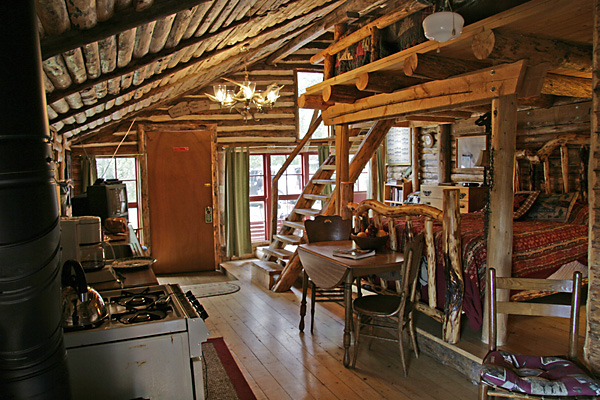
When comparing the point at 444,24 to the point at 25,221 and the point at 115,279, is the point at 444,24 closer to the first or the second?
the point at 25,221

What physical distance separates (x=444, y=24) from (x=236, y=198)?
5.81 meters

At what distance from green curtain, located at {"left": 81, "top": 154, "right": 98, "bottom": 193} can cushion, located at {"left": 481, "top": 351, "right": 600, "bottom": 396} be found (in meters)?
6.13

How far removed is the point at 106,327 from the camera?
1.78m

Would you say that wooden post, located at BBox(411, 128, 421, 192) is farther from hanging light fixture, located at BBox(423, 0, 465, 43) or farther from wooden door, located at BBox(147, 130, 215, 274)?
hanging light fixture, located at BBox(423, 0, 465, 43)

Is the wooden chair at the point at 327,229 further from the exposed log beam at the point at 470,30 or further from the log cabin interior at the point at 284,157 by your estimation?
the exposed log beam at the point at 470,30

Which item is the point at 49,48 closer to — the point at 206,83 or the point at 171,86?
the point at 171,86

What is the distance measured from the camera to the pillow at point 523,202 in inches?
205

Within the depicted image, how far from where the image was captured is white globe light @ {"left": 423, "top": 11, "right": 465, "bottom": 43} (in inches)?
93.0

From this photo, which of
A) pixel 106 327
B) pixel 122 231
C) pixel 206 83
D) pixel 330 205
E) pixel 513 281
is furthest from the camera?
pixel 206 83

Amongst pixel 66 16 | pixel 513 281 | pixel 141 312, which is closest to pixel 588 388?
pixel 513 281

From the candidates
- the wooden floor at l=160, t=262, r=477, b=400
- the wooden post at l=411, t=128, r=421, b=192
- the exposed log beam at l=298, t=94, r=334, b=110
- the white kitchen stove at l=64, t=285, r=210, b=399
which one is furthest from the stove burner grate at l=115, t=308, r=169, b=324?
the wooden post at l=411, t=128, r=421, b=192

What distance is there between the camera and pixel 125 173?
7.13 m

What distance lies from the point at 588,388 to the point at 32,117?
8.11 ft

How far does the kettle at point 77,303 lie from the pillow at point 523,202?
4.76m
